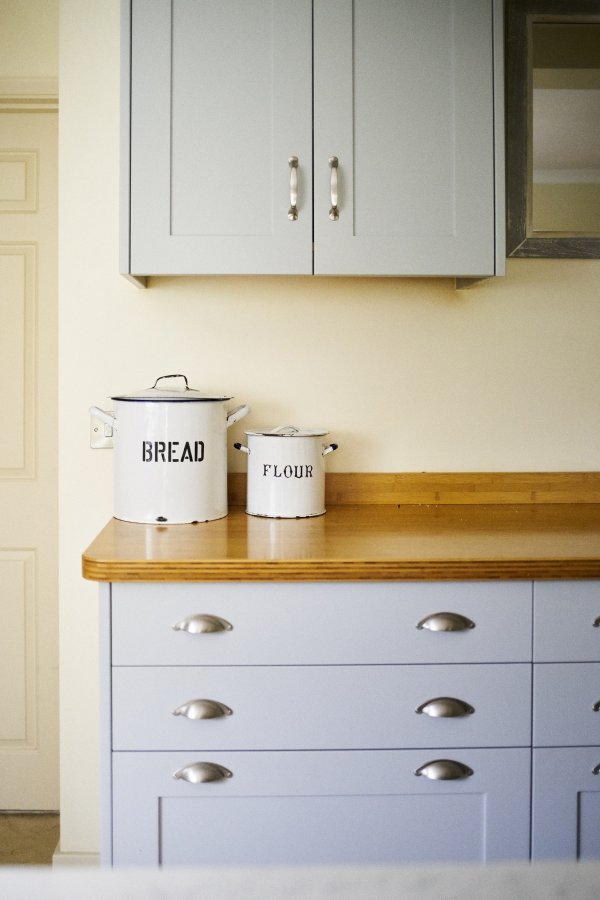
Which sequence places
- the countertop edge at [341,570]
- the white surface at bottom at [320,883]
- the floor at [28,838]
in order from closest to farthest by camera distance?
the white surface at bottom at [320,883] < the countertop edge at [341,570] < the floor at [28,838]

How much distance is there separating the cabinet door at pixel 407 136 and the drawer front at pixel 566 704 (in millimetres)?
881

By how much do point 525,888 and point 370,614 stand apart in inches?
43.0

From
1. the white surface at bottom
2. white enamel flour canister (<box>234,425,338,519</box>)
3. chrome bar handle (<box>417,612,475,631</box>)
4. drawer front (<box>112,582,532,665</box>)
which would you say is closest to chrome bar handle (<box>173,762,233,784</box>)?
drawer front (<box>112,582,532,665</box>)

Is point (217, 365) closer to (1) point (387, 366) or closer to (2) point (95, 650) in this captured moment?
(1) point (387, 366)

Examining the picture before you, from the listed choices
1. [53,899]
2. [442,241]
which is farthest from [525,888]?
[442,241]

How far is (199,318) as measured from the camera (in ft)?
7.02

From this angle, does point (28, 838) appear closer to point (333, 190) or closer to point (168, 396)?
point (168, 396)

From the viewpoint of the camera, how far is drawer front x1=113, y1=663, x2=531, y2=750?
154 cm

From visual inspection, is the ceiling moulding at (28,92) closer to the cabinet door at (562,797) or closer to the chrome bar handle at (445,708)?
the chrome bar handle at (445,708)

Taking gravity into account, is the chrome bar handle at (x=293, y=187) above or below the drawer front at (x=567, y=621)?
above

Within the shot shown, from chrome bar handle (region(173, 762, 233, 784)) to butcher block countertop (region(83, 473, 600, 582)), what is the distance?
1.18 ft

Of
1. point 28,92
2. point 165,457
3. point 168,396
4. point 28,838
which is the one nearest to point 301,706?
point 165,457

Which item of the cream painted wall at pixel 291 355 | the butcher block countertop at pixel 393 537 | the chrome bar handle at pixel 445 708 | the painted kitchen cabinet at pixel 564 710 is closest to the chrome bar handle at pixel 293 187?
the cream painted wall at pixel 291 355

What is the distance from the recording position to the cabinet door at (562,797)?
1.57m
